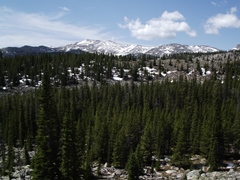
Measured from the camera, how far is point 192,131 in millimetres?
71812

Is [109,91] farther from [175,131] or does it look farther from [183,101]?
[175,131]

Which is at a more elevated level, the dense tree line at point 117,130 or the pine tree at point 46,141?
the pine tree at point 46,141

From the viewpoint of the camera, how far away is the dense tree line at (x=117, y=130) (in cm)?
2323

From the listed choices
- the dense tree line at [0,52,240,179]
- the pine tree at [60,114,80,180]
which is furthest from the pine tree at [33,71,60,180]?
the pine tree at [60,114,80,180]

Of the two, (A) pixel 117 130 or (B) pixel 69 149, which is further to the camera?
(A) pixel 117 130

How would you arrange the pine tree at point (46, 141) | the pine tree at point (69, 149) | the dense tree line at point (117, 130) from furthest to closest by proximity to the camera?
the pine tree at point (69, 149) < the dense tree line at point (117, 130) < the pine tree at point (46, 141)

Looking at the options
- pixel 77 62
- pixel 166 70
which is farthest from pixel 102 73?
pixel 166 70

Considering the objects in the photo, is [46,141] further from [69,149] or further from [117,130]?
[117,130]

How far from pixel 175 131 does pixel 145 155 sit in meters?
12.7

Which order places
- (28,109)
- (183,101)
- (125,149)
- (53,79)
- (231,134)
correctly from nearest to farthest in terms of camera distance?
(125,149), (231,134), (28,109), (183,101), (53,79)

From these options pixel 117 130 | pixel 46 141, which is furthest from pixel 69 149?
pixel 117 130

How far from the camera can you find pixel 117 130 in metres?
70.6

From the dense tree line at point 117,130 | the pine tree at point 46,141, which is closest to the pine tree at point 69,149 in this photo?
the dense tree line at point 117,130

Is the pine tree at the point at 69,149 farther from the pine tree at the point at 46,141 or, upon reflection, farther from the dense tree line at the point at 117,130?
the pine tree at the point at 46,141
